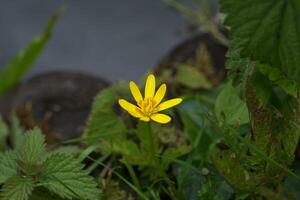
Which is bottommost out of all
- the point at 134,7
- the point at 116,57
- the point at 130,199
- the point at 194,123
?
the point at 130,199

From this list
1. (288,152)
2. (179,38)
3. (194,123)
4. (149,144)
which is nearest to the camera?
(288,152)

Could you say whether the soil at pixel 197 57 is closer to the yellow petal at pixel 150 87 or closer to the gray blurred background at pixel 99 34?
the gray blurred background at pixel 99 34

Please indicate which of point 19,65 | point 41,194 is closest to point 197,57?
point 19,65

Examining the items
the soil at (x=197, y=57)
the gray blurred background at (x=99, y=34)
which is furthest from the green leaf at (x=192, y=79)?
the gray blurred background at (x=99, y=34)

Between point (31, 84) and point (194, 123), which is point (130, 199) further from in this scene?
point (31, 84)

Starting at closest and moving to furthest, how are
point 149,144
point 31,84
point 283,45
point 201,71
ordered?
1. point 283,45
2. point 149,144
3. point 201,71
4. point 31,84

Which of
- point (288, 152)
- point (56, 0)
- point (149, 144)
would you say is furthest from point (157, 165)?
point (56, 0)

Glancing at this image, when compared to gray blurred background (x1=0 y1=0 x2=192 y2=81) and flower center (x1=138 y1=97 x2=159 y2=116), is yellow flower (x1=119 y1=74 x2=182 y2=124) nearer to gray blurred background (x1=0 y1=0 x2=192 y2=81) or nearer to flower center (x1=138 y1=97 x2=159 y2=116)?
flower center (x1=138 y1=97 x2=159 y2=116)

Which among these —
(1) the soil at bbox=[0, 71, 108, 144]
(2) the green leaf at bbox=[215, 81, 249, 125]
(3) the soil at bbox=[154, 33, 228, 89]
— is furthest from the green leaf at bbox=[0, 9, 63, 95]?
(2) the green leaf at bbox=[215, 81, 249, 125]
